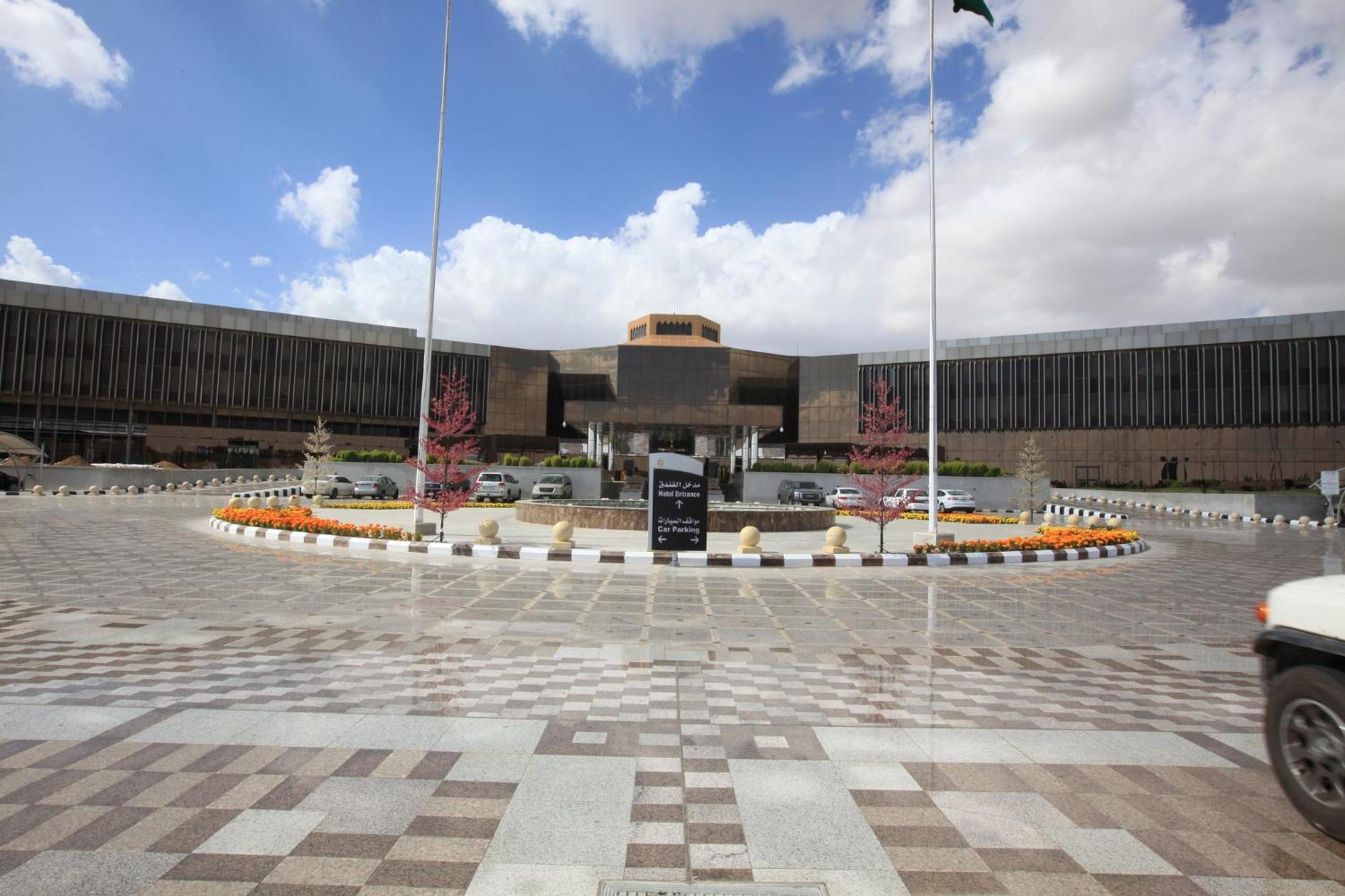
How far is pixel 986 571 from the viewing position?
49.9 ft

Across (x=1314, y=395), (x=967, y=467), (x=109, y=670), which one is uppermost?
(x=1314, y=395)

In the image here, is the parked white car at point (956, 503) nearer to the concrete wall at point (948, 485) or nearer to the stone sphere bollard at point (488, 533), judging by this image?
the concrete wall at point (948, 485)

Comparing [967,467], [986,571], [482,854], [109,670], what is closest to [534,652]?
[109,670]

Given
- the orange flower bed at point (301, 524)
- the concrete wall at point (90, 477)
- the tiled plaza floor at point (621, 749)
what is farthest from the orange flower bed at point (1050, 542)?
the concrete wall at point (90, 477)

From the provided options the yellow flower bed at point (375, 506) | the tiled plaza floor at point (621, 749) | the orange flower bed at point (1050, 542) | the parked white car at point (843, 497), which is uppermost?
the parked white car at point (843, 497)

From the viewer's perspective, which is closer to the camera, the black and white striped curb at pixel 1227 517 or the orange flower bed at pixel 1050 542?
the orange flower bed at pixel 1050 542

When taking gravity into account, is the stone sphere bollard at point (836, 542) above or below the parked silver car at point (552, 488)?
below

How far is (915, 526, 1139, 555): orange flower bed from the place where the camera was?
17172 millimetres

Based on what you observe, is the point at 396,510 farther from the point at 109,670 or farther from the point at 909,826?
the point at 909,826

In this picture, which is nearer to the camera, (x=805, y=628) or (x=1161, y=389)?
Answer: (x=805, y=628)

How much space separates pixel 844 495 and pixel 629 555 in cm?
2386

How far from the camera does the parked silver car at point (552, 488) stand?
123 ft

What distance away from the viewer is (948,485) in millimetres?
41469

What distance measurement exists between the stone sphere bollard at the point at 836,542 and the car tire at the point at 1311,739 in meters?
12.4
